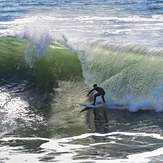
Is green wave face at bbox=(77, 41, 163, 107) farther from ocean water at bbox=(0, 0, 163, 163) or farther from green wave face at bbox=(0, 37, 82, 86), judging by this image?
green wave face at bbox=(0, 37, 82, 86)

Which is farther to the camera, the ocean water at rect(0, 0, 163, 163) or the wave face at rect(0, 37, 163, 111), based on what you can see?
the wave face at rect(0, 37, 163, 111)

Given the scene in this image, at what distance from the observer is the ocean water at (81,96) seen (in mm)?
6543

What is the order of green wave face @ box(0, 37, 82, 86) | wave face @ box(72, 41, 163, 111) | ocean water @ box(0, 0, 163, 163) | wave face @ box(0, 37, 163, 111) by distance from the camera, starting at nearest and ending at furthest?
ocean water @ box(0, 0, 163, 163) < wave face @ box(72, 41, 163, 111) < wave face @ box(0, 37, 163, 111) < green wave face @ box(0, 37, 82, 86)

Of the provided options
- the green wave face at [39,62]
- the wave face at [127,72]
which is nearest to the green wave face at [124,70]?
the wave face at [127,72]

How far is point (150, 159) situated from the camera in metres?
5.79

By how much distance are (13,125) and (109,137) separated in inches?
129

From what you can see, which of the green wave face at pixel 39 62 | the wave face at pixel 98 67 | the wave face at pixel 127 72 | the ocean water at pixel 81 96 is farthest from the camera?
the green wave face at pixel 39 62

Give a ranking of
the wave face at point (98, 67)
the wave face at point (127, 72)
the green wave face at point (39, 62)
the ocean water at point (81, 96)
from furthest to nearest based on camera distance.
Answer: the green wave face at point (39, 62)
the wave face at point (98, 67)
the wave face at point (127, 72)
the ocean water at point (81, 96)

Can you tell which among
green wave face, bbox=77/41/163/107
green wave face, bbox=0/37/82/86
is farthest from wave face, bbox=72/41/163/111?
green wave face, bbox=0/37/82/86

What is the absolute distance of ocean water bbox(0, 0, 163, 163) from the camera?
21.5ft

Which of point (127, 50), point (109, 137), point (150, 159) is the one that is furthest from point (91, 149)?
point (127, 50)

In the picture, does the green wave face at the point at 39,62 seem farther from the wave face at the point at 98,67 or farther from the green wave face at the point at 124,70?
the green wave face at the point at 124,70

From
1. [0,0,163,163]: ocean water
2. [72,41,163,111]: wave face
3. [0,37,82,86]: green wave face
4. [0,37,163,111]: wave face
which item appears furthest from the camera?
[0,37,82,86]: green wave face

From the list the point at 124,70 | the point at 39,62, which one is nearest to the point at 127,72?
the point at 124,70
